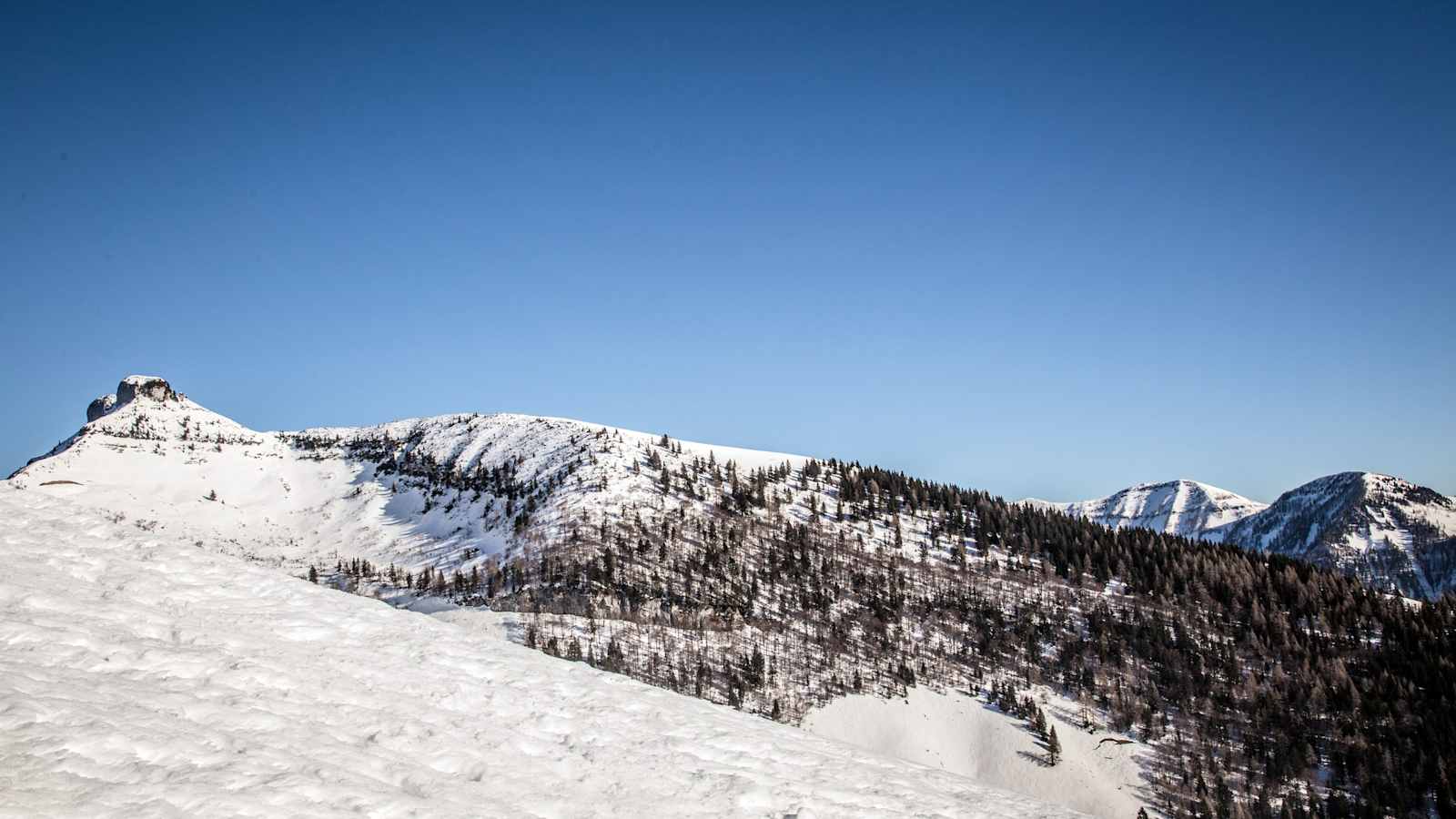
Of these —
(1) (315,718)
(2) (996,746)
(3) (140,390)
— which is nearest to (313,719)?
(1) (315,718)

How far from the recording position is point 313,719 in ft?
31.7

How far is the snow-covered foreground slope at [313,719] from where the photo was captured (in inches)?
287

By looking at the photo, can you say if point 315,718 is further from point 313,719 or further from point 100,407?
point 100,407

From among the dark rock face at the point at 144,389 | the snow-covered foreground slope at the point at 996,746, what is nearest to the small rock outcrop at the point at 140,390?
the dark rock face at the point at 144,389

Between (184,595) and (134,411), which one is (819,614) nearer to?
(184,595)

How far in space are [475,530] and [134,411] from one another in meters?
123

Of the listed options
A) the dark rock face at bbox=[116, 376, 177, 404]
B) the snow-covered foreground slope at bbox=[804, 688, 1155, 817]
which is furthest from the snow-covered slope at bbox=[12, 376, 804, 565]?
the snow-covered foreground slope at bbox=[804, 688, 1155, 817]

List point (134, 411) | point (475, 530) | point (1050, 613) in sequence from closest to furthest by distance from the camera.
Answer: point (1050, 613)
point (475, 530)
point (134, 411)

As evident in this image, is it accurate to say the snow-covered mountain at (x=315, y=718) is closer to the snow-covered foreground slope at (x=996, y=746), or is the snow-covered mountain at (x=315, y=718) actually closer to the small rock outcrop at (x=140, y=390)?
the snow-covered foreground slope at (x=996, y=746)

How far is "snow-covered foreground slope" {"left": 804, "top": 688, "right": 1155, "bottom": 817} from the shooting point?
53.8 m

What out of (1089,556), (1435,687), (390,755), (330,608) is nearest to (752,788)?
(390,755)

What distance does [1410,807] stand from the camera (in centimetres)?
5647

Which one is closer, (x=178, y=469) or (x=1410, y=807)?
(x=1410, y=807)

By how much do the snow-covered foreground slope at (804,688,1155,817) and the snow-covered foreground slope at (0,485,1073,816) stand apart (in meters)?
43.0
